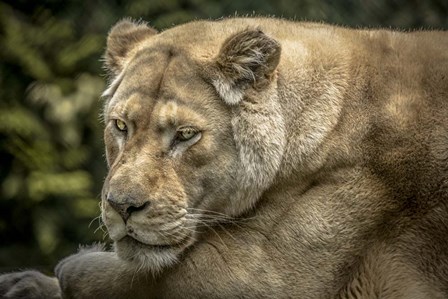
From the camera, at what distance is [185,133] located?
3920 mm

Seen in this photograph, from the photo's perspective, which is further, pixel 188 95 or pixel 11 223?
pixel 11 223

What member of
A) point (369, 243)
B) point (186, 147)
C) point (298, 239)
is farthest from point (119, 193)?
point (369, 243)

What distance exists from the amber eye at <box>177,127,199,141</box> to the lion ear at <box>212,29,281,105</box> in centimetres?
18

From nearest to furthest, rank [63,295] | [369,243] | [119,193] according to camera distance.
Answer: [119,193]
[369,243]
[63,295]

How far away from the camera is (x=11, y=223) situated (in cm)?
638

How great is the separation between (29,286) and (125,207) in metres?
0.95

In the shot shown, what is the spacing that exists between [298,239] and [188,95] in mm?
655

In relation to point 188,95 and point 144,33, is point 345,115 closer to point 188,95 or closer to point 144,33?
point 188,95

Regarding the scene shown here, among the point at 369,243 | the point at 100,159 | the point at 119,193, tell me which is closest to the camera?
the point at 119,193

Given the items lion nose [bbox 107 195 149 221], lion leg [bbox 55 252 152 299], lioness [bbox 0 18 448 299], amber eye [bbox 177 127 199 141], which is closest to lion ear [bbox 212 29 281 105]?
lioness [bbox 0 18 448 299]

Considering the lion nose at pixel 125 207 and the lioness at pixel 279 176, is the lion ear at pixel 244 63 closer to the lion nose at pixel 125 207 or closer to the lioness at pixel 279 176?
the lioness at pixel 279 176


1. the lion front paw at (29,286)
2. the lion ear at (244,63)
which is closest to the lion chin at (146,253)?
the lion ear at (244,63)

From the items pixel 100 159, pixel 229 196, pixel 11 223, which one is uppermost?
pixel 229 196

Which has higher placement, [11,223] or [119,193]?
[119,193]
